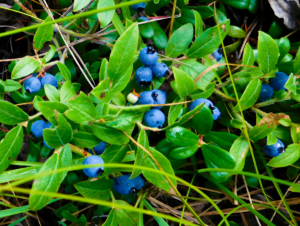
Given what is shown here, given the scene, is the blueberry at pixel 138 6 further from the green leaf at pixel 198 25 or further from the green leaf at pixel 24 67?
the green leaf at pixel 24 67

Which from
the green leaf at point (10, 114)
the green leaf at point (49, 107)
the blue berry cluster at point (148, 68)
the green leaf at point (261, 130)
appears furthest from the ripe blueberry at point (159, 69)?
the green leaf at point (10, 114)

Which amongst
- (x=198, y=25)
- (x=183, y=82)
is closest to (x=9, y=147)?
(x=183, y=82)

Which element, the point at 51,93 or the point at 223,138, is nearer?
the point at 51,93

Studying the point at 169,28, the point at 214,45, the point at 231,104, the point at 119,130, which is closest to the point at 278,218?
the point at 231,104


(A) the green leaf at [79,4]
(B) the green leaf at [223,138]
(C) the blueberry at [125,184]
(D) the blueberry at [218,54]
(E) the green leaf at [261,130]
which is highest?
(A) the green leaf at [79,4]

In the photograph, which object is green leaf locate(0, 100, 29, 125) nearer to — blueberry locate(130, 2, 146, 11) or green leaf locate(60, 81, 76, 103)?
green leaf locate(60, 81, 76, 103)

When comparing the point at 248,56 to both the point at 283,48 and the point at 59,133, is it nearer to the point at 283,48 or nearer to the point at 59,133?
the point at 283,48
